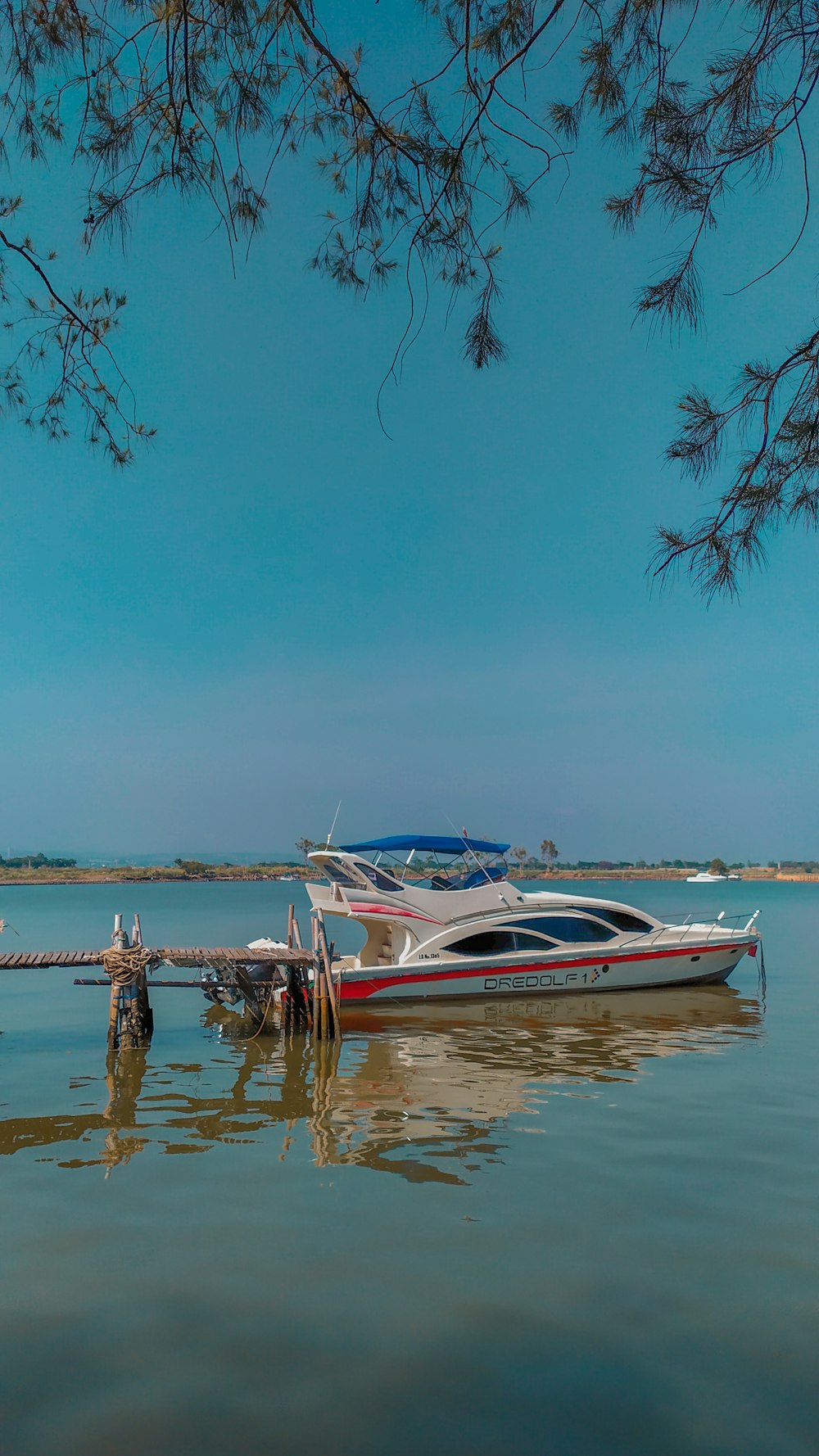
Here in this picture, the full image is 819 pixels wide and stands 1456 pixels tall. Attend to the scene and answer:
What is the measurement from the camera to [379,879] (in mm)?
17922

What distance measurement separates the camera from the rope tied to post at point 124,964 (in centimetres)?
1422

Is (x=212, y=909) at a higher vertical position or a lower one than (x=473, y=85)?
lower

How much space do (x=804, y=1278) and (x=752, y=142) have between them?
24.4ft

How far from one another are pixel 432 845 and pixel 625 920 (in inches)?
186

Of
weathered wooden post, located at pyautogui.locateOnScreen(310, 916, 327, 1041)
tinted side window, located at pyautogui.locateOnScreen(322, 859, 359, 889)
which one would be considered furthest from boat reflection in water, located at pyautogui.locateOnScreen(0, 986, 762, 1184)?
tinted side window, located at pyautogui.locateOnScreen(322, 859, 359, 889)

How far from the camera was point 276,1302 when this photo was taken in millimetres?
5754

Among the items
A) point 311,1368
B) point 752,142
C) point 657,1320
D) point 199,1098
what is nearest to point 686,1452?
point 657,1320

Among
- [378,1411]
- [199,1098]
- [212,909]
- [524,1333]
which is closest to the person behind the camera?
[378,1411]

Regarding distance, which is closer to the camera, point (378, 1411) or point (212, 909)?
point (378, 1411)

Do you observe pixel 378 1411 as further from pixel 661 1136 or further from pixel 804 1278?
pixel 661 1136

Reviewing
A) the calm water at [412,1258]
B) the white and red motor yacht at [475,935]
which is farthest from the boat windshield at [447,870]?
the calm water at [412,1258]

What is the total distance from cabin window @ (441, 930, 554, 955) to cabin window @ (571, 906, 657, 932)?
179 cm

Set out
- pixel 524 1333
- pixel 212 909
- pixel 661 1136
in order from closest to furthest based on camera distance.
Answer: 1. pixel 524 1333
2. pixel 661 1136
3. pixel 212 909

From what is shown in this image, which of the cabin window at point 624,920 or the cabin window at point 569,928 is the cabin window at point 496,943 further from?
the cabin window at point 624,920
